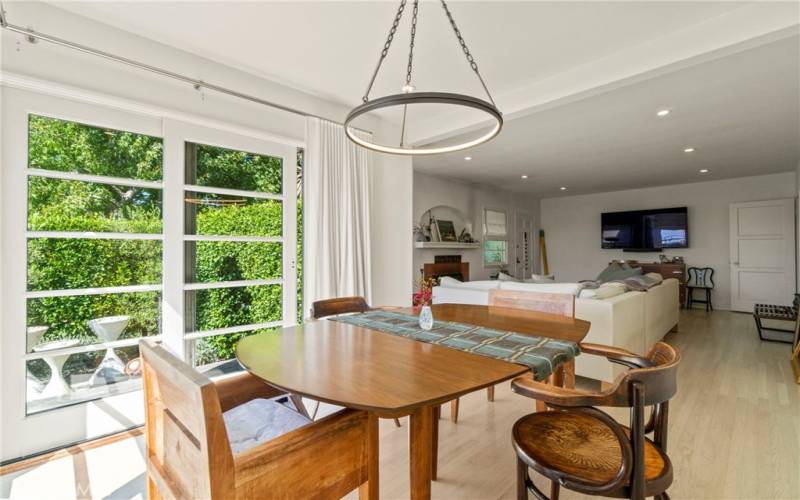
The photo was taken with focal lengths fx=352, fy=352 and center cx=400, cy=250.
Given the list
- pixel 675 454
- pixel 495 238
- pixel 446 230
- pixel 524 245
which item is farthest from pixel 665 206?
pixel 675 454

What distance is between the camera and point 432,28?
2.16 metres

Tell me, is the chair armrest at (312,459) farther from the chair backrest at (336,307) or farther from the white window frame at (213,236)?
the white window frame at (213,236)

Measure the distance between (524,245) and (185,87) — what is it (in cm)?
770

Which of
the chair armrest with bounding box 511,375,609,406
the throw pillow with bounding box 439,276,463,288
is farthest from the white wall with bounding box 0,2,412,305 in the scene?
the chair armrest with bounding box 511,375,609,406

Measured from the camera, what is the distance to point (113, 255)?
2.22 metres

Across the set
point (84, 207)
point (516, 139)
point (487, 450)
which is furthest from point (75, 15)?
point (516, 139)

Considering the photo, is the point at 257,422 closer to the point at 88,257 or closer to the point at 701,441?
the point at 88,257

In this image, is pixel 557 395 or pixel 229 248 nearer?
pixel 557 395

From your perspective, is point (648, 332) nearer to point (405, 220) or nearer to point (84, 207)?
point (405, 220)

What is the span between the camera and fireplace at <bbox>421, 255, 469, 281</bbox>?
20.3 feet

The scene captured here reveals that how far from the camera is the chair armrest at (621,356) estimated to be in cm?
132

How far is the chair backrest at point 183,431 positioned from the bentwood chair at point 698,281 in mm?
8365

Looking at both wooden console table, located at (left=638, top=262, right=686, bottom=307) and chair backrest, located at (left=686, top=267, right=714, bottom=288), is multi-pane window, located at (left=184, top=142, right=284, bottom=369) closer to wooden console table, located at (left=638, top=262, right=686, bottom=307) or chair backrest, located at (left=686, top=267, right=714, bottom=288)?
wooden console table, located at (left=638, top=262, right=686, bottom=307)

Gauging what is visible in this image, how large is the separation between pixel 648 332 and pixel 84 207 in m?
4.73
